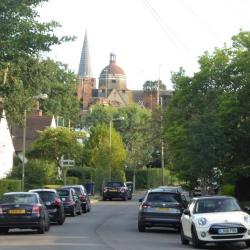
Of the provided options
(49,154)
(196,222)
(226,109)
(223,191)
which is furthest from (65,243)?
(49,154)

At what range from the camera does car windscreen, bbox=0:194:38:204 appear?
26469 millimetres

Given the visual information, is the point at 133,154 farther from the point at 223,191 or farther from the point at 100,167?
the point at 223,191

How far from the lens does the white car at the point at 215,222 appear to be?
2020 cm

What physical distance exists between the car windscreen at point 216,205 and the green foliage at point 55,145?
4549 cm

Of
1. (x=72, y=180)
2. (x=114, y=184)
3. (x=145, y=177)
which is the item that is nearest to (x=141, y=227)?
(x=114, y=184)

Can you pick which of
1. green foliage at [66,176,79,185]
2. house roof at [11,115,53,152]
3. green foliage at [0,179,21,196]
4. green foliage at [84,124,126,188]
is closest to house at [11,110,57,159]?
house roof at [11,115,53,152]

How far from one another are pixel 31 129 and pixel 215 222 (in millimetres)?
68019

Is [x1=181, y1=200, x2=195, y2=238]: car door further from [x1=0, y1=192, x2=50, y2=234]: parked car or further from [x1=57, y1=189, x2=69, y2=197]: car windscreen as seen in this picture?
[x1=57, y1=189, x2=69, y2=197]: car windscreen

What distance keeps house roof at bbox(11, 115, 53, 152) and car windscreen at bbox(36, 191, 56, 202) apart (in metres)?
49.6

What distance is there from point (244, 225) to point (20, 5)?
1188cm

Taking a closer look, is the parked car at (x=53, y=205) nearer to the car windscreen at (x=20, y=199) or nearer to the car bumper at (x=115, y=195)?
the car windscreen at (x=20, y=199)

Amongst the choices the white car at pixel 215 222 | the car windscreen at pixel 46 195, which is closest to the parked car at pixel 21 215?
the car windscreen at pixel 46 195

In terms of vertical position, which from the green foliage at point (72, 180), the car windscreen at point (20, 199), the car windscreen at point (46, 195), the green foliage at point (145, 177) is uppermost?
the green foliage at point (145, 177)

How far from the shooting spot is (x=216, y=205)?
21.7 m
